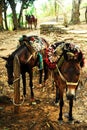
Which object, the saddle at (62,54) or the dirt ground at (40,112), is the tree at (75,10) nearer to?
the dirt ground at (40,112)

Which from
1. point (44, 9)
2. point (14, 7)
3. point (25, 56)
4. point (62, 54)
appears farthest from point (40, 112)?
point (44, 9)

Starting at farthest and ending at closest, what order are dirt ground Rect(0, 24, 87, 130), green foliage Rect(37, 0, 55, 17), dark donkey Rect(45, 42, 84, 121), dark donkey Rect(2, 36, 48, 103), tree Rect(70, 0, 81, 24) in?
green foliage Rect(37, 0, 55, 17) < tree Rect(70, 0, 81, 24) < dark donkey Rect(2, 36, 48, 103) < dirt ground Rect(0, 24, 87, 130) < dark donkey Rect(45, 42, 84, 121)

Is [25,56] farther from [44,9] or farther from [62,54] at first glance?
[44,9]

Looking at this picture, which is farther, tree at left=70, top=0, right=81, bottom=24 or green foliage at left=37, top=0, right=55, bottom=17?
green foliage at left=37, top=0, right=55, bottom=17

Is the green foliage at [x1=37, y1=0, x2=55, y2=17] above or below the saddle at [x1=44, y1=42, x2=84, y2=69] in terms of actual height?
above

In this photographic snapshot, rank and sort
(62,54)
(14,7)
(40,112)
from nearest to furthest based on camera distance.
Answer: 1. (62,54)
2. (40,112)
3. (14,7)

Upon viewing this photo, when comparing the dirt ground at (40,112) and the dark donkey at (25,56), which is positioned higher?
the dark donkey at (25,56)

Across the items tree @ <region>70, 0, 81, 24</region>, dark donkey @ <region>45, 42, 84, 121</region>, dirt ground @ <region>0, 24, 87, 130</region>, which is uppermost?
tree @ <region>70, 0, 81, 24</region>

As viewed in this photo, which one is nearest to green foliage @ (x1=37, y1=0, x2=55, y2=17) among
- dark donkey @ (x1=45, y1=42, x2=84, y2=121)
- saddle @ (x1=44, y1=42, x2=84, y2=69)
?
saddle @ (x1=44, y1=42, x2=84, y2=69)

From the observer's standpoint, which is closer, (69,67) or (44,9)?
(69,67)

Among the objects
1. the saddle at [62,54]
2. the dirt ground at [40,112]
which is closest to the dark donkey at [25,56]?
the saddle at [62,54]

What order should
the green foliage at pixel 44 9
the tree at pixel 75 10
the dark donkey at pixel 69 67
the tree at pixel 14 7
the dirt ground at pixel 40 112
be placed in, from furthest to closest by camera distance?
the green foliage at pixel 44 9 < the tree at pixel 14 7 < the tree at pixel 75 10 < the dirt ground at pixel 40 112 < the dark donkey at pixel 69 67

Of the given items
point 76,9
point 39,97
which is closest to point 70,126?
point 39,97

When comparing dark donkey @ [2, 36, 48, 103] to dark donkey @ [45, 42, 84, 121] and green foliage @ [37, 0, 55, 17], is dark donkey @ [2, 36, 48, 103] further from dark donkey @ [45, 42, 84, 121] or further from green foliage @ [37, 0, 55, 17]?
green foliage @ [37, 0, 55, 17]
